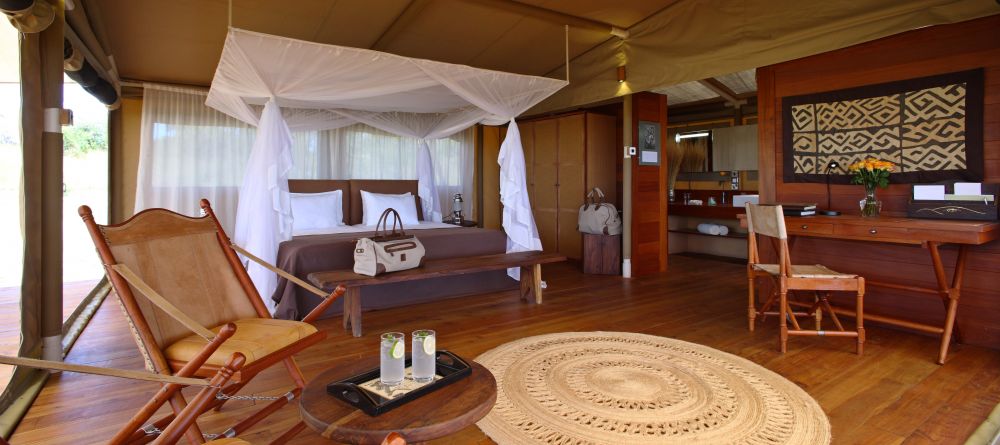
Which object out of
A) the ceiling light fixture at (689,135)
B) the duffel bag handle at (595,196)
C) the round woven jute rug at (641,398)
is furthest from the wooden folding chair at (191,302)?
the ceiling light fixture at (689,135)

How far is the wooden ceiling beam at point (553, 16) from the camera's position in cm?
435

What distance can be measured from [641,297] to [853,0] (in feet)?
8.90

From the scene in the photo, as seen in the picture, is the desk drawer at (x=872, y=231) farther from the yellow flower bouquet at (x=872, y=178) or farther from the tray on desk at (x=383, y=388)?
the tray on desk at (x=383, y=388)

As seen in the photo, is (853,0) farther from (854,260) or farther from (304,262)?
(304,262)

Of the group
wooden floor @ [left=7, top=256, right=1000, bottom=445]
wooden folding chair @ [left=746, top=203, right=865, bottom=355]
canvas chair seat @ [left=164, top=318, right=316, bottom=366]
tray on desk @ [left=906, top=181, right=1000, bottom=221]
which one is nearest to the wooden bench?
wooden floor @ [left=7, top=256, right=1000, bottom=445]

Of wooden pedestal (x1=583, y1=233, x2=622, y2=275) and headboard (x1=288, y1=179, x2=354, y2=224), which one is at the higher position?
headboard (x1=288, y1=179, x2=354, y2=224)

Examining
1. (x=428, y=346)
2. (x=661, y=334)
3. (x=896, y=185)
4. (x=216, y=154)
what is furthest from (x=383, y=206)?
(x=896, y=185)

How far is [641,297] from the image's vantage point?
4590mm

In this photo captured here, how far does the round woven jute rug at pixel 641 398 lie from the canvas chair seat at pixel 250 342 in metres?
0.90

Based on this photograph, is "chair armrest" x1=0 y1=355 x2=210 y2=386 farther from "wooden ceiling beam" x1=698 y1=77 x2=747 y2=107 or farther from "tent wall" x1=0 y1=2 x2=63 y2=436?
"wooden ceiling beam" x1=698 y1=77 x2=747 y2=107

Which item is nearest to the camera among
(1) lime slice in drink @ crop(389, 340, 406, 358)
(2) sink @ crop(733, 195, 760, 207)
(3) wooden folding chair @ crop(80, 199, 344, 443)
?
(1) lime slice in drink @ crop(389, 340, 406, 358)

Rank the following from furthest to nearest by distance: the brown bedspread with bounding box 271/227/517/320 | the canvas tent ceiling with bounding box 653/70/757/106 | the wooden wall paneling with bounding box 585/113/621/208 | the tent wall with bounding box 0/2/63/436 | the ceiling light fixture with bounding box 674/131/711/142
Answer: the ceiling light fixture with bounding box 674/131/711/142
the canvas tent ceiling with bounding box 653/70/757/106
the wooden wall paneling with bounding box 585/113/621/208
the brown bedspread with bounding box 271/227/517/320
the tent wall with bounding box 0/2/63/436

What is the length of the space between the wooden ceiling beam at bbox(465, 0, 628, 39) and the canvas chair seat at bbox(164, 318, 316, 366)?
3160 mm

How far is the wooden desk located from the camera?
2.78 metres
